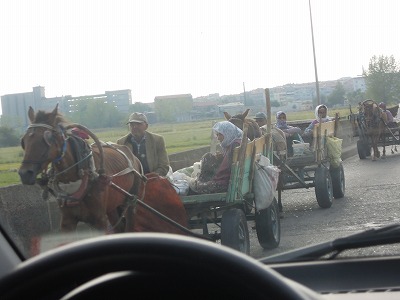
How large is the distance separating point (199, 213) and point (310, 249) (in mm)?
5542

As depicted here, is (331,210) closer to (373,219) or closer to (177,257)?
(373,219)

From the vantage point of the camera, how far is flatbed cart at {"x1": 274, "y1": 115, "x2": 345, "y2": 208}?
14127mm

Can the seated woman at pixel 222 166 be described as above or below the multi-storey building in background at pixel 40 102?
below

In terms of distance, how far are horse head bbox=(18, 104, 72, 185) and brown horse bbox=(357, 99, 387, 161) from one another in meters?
18.8

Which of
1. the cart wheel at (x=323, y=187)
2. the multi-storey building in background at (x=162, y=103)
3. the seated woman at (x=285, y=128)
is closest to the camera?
the multi-storey building in background at (x=162, y=103)

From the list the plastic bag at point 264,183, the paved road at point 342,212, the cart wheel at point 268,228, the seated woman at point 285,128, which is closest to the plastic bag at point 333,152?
the paved road at point 342,212

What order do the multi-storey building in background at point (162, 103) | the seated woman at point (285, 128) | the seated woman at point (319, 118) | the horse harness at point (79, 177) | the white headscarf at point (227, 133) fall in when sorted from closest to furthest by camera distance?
the multi-storey building in background at point (162, 103)
the horse harness at point (79, 177)
the white headscarf at point (227, 133)
the seated woman at point (285, 128)
the seated woman at point (319, 118)

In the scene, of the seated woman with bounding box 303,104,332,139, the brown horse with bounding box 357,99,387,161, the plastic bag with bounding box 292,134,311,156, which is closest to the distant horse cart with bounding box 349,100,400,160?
the brown horse with bounding box 357,99,387,161

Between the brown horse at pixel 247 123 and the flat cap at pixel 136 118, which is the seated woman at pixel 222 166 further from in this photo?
the brown horse at pixel 247 123

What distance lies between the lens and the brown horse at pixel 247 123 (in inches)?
461

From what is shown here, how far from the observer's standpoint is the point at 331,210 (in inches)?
501

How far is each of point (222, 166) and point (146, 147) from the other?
886mm

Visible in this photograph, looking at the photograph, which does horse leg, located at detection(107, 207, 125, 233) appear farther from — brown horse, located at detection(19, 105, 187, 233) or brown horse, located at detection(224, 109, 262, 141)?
brown horse, located at detection(224, 109, 262, 141)

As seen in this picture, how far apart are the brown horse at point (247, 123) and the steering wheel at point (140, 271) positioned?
30.4 feet
